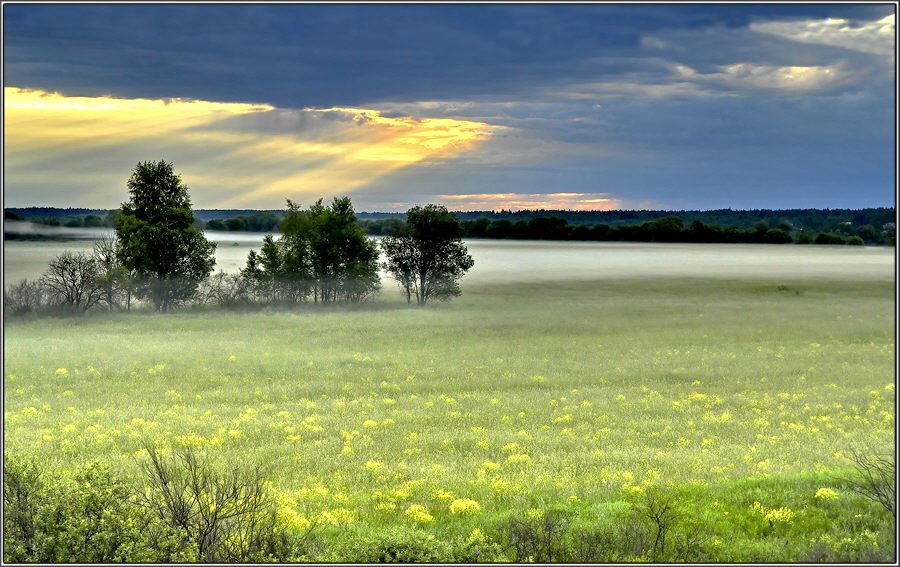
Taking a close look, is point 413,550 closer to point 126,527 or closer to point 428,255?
point 126,527

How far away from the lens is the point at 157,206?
2382 inches

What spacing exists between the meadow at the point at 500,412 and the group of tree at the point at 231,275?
2.34 metres

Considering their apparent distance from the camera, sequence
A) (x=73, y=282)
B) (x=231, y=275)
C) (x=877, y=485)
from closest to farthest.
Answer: (x=877, y=485) < (x=73, y=282) < (x=231, y=275)

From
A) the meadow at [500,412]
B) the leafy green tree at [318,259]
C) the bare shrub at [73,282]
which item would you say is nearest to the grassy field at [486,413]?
the meadow at [500,412]

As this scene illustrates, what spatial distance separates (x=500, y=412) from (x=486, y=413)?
54 centimetres

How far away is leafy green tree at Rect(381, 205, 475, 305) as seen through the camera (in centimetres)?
6556

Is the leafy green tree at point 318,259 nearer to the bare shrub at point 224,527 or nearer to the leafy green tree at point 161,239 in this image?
the leafy green tree at point 161,239

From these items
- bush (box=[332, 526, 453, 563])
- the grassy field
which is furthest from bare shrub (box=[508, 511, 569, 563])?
bush (box=[332, 526, 453, 563])

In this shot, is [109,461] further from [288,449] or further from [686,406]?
[686,406]

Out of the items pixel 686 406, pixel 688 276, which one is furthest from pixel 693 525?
pixel 688 276

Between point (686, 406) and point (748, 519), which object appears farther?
point (686, 406)

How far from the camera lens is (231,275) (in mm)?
63312

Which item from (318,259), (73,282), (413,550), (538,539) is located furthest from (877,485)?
(318,259)

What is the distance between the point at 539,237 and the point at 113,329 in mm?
27881
